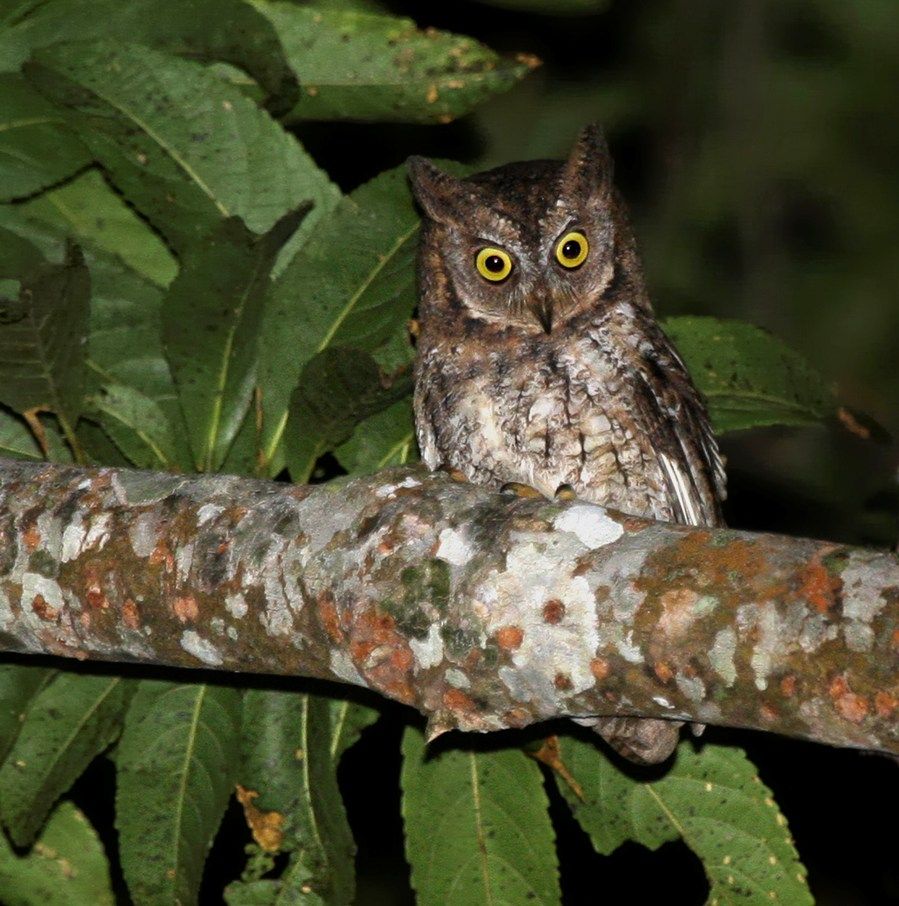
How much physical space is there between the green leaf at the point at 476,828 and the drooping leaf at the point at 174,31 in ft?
5.03

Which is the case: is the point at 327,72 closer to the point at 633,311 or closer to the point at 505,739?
the point at 633,311

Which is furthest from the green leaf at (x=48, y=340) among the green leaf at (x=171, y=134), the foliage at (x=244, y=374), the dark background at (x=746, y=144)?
the dark background at (x=746, y=144)

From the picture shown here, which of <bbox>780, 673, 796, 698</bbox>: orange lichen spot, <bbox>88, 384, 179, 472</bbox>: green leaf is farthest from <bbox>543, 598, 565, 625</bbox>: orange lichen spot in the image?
<bbox>88, 384, 179, 472</bbox>: green leaf

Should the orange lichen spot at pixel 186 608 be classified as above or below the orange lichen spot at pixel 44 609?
above

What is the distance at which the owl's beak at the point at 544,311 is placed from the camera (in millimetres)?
3275

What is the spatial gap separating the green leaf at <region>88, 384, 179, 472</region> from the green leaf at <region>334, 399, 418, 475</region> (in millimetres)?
369

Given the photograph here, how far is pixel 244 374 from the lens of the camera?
109 inches

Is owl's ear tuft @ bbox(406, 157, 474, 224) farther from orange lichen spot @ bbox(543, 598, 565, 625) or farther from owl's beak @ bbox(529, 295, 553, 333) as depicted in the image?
orange lichen spot @ bbox(543, 598, 565, 625)

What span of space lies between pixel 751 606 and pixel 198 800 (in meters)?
1.38

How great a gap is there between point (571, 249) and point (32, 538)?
171 centimetres

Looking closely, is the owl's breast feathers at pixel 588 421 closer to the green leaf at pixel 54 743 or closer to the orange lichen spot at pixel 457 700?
the green leaf at pixel 54 743

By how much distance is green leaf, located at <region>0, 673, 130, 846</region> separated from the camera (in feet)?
8.45

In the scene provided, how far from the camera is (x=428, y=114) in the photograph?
10.2 ft

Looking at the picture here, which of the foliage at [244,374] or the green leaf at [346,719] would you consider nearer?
the foliage at [244,374]
